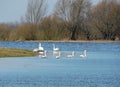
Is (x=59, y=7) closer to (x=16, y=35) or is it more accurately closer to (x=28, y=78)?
(x=16, y=35)

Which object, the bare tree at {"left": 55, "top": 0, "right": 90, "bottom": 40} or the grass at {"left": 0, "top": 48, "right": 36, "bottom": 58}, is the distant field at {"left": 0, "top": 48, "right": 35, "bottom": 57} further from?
the bare tree at {"left": 55, "top": 0, "right": 90, "bottom": 40}

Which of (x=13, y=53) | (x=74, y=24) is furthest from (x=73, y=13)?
(x=13, y=53)

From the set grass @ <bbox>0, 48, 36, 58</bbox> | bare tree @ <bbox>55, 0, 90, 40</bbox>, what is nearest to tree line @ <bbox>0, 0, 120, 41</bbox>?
bare tree @ <bbox>55, 0, 90, 40</bbox>

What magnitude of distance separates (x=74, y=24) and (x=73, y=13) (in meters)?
2.33

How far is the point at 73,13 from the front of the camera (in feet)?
348

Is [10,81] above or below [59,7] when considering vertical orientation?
below

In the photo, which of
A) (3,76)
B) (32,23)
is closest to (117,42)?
(32,23)

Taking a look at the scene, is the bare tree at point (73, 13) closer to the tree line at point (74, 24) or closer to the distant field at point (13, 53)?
the tree line at point (74, 24)

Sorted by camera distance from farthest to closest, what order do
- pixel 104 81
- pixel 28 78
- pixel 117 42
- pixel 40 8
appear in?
pixel 40 8 → pixel 117 42 → pixel 28 78 → pixel 104 81

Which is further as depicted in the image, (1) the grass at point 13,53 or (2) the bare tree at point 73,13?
(2) the bare tree at point 73,13

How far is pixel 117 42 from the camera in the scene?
10256 cm

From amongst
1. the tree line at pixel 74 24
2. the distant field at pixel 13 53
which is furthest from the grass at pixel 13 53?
the tree line at pixel 74 24

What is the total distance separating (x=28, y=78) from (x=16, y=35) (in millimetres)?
73175

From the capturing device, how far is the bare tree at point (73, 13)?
105969mm
